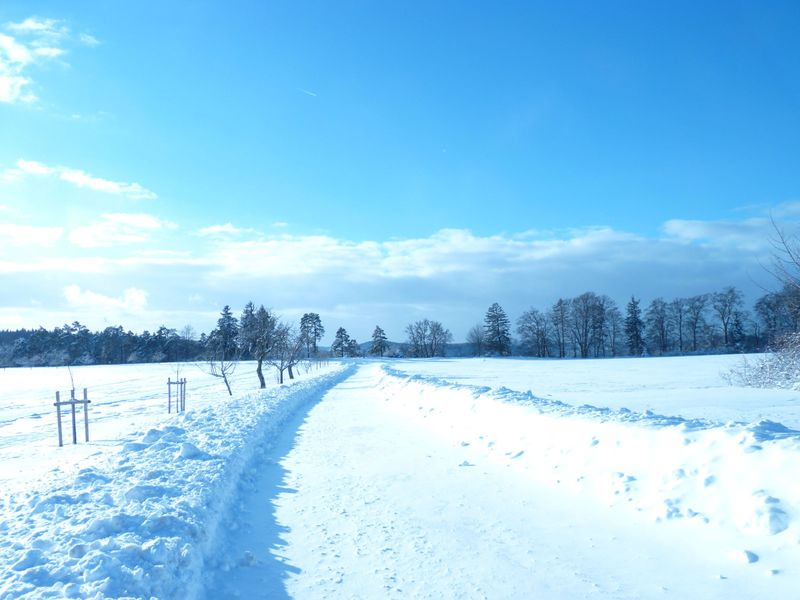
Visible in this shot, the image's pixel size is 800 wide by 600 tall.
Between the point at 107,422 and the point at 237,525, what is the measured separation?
67.4ft

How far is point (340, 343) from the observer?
123812mm

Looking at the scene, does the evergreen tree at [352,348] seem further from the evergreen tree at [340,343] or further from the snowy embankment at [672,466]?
the snowy embankment at [672,466]

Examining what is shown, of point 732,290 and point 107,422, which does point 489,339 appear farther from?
point 107,422

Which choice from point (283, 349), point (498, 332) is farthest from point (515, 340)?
point (283, 349)

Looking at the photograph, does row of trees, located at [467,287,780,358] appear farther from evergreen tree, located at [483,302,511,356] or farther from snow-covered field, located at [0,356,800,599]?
snow-covered field, located at [0,356,800,599]

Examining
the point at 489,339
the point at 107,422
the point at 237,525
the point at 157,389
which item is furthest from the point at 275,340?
the point at 489,339

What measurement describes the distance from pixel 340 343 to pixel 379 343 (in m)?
9.29

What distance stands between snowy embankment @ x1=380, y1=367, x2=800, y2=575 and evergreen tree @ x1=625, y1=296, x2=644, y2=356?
293 ft

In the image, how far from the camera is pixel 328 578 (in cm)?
468

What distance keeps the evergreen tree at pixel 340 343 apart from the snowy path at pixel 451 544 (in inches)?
4534

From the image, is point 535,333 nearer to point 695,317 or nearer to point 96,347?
point 695,317

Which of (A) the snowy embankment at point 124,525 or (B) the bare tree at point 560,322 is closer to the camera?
(A) the snowy embankment at point 124,525

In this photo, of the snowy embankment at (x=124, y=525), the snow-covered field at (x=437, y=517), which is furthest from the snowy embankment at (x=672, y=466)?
the snowy embankment at (x=124, y=525)

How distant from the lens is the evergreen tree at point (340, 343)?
12331 centimetres
